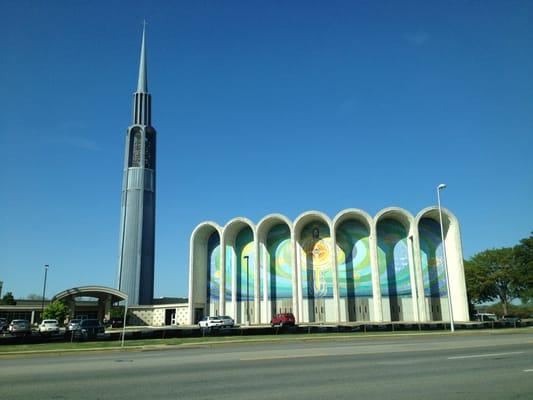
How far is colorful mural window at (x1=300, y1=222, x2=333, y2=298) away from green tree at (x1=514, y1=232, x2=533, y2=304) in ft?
105

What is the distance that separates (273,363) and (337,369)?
2.45 meters

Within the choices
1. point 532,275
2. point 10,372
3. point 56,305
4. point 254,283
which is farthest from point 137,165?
point 10,372

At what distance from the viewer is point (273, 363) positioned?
45.0ft

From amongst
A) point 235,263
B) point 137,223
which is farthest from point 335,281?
point 137,223

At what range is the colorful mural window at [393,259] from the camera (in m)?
55.5

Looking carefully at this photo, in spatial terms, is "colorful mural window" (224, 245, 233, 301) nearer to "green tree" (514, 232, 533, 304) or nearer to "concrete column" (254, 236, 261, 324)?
"concrete column" (254, 236, 261, 324)

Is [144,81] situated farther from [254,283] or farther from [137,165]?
[254,283]

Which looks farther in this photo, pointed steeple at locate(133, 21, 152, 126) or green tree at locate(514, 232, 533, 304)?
pointed steeple at locate(133, 21, 152, 126)

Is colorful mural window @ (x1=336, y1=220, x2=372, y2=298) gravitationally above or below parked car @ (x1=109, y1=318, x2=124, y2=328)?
above

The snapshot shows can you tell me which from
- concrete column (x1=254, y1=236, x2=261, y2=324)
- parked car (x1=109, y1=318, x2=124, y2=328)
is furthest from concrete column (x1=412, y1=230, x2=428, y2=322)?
parked car (x1=109, y1=318, x2=124, y2=328)

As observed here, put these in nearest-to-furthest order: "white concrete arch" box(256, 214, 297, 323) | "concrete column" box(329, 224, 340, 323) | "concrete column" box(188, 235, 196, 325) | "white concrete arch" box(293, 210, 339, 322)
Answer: "concrete column" box(329, 224, 340, 323), "white concrete arch" box(293, 210, 339, 322), "white concrete arch" box(256, 214, 297, 323), "concrete column" box(188, 235, 196, 325)

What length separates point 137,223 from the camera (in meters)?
83.8

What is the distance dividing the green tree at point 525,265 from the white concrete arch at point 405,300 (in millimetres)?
23437

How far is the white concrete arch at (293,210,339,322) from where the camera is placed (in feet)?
180
